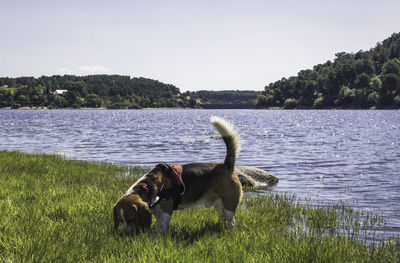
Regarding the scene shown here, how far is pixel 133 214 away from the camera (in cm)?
561

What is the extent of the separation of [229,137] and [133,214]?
2.19 metres

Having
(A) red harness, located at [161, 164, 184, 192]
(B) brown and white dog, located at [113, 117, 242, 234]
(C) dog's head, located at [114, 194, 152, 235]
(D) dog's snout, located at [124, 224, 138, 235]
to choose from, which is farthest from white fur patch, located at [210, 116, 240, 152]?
(D) dog's snout, located at [124, 224, 138, 235]

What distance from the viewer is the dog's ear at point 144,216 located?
5.64 meters

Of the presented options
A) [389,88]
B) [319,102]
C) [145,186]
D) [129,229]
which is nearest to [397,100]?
[389,88]

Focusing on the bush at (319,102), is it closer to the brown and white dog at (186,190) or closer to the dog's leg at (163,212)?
the brown and white dog at (186,190)

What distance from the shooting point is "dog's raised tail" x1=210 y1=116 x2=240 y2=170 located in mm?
6747

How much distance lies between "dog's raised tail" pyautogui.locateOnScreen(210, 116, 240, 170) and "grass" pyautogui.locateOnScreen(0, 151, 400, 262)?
3.94ft

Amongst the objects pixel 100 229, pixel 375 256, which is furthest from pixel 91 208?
pixel 375 256

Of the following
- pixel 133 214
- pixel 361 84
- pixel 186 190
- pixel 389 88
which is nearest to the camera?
pixel 133 214

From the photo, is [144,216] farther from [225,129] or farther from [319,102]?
[319,102]

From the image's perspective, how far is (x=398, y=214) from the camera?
35.1 ft

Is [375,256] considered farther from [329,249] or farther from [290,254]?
[290,254]

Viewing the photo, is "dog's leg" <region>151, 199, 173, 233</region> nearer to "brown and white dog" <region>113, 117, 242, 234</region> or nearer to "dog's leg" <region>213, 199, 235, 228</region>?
"brown and white dog" <region>113, 117, 242, 234</region>

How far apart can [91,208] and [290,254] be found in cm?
401
